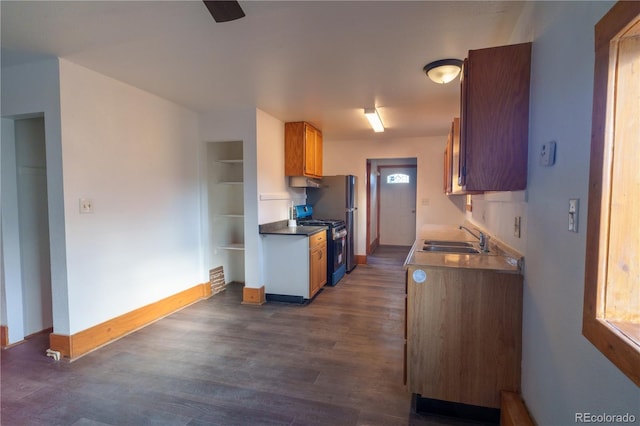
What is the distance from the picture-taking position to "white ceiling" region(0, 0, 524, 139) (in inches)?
68.4

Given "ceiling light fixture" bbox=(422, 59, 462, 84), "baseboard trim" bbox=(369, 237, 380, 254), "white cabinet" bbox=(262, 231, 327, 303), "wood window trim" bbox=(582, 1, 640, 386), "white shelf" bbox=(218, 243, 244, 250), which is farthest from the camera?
"baseboard trim" bbox=(369, 237, 380, 254)

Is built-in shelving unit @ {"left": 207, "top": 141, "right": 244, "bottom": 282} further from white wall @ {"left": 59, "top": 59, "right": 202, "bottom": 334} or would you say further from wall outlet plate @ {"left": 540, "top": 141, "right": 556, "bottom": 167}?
wall outlet plate @ {"left": 540, "top": 141, "right": 556, "bottom": 167}

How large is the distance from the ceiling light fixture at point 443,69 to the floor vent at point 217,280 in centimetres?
340

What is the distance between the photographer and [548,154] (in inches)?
52.6

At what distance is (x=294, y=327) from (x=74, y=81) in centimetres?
279

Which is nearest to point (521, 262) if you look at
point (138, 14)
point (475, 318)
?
point (475, 318)

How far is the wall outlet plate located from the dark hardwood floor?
4.76 feet

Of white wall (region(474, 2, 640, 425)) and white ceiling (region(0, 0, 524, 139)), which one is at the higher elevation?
white ceiling (region(0, 0, 524, 139))

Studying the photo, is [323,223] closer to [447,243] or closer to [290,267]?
[290,267]

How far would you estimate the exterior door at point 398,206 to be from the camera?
7.93 m

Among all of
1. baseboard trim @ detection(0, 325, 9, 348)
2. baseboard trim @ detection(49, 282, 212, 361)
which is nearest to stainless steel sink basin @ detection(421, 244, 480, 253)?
baseboard trim @ detection(49, 282, 212, 361)

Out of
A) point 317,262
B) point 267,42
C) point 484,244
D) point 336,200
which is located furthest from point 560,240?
point 336,200

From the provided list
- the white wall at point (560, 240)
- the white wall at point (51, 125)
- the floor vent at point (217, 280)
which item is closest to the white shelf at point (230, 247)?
the floor vent at point (217, 280)

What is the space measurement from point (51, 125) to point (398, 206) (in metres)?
6.93
